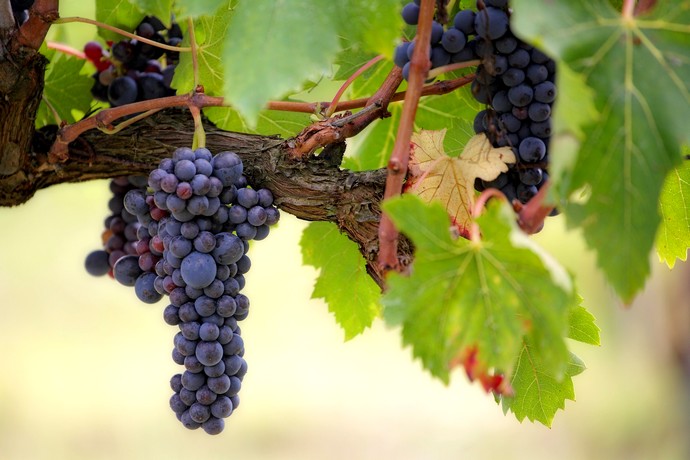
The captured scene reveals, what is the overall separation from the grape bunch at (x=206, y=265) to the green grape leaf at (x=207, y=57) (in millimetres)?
189

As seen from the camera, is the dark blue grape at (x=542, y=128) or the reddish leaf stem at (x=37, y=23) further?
the reddish leaf stem at (x=37, y=23)

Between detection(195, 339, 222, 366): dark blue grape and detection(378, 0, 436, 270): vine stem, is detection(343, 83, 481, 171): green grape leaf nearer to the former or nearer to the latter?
detection(378, 0, 436, 270): vine stem

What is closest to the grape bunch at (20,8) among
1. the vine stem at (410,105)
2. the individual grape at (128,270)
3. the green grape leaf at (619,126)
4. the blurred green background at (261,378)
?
the individual grape at (128,270)

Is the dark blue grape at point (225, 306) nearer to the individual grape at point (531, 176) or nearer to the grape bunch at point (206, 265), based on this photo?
the grape bunch at point (206, 265)

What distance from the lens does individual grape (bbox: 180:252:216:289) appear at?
728 millimetres

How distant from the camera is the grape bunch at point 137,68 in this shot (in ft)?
3.28

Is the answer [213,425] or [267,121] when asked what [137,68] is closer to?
[267,121]

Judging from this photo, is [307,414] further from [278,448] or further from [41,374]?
[41,374]

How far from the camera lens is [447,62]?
2.35 feet

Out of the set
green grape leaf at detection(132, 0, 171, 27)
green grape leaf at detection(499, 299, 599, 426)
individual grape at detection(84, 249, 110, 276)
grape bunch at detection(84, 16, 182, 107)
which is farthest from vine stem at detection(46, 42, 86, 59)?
green grape leaf at detection(499, 299, 599, 426)

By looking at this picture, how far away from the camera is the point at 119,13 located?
0.93 metres

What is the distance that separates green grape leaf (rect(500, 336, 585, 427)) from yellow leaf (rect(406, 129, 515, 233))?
0.63 ft

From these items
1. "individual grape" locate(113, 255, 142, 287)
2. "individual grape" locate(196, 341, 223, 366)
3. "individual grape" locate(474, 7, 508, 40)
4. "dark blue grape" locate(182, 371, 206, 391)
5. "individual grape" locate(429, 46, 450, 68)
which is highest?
"individual grape" locate(474, 7, 508, 40)

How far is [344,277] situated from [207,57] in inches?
13.2
